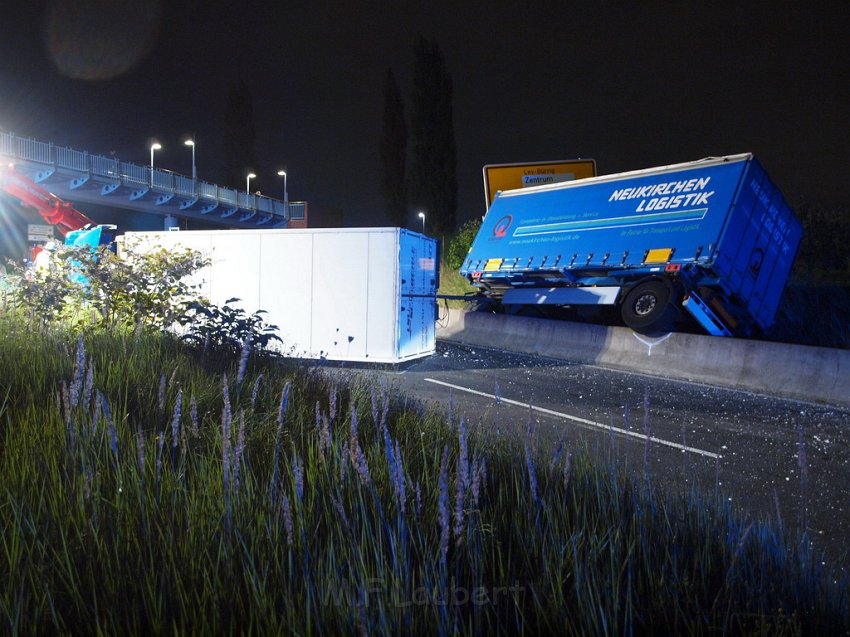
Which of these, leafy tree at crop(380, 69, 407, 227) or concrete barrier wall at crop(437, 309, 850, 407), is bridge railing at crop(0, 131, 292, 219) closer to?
leafy tree at crop(380, 69, 407, 227)

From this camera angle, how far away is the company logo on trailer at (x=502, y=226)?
2008 cm

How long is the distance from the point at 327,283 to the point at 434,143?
4021 cm

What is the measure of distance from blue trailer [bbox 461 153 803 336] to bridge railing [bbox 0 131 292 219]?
82.0 feet

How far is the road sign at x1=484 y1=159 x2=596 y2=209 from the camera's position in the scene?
2305 centimetres

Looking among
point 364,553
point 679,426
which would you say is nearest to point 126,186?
point 679,426

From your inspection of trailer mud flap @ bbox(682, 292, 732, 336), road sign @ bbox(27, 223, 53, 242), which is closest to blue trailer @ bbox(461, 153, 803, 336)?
trailer mud flap @ bbox(682, 292, 732, 336)

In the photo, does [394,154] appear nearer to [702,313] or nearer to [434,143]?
[434,143]

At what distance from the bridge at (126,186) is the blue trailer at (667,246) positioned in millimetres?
30028

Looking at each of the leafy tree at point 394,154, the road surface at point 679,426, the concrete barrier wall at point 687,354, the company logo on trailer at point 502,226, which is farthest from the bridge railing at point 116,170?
the road surface at point 679,426

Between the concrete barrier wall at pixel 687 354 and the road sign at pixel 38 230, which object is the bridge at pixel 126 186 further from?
the concrete barrier wall at pixel 687 354

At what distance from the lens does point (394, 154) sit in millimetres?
63219

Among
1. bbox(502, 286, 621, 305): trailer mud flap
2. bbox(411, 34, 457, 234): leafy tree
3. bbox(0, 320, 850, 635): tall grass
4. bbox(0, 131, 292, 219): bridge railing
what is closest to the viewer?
bbox(0, 320, 850, 635): tall grass

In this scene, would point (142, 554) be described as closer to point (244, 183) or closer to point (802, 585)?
point (802, 585)

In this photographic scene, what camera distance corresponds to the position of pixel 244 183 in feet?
266
